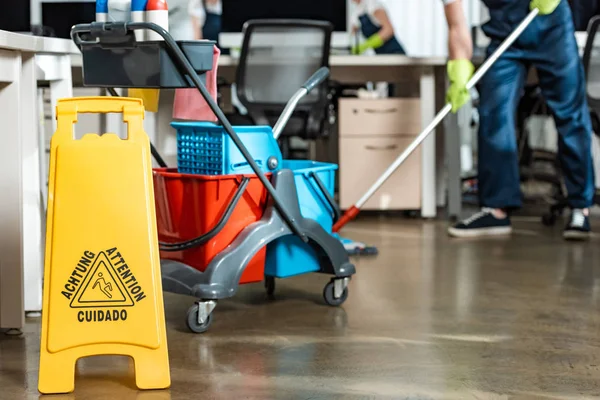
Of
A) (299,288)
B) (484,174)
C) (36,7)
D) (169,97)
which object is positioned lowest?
(299,288)

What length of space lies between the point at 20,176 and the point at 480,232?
7.45 feet

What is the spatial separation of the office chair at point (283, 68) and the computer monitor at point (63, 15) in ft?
5.60

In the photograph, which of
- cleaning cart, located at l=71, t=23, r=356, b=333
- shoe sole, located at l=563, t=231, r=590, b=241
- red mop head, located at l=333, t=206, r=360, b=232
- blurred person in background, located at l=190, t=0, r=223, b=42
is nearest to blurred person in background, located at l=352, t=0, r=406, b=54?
blurred person in background, located at l=190, t=0, r=223, b=42

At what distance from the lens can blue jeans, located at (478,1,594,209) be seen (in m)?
3.70

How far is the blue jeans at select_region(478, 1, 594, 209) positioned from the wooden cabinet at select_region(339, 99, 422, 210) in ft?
1.87

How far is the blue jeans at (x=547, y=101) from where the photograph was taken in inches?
146

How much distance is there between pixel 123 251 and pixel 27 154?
67cm

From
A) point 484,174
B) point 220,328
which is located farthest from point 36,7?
point 220,328

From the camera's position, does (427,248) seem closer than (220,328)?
No

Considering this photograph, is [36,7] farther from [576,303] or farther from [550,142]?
[576,303]

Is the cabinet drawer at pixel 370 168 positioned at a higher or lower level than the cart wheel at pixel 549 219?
higher

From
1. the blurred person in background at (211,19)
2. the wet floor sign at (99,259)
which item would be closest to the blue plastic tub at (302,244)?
the wet floor sign at (99,259)

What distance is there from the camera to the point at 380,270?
3.04 meters

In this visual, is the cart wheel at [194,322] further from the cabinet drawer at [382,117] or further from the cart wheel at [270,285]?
the cabinet drawer at [382,117]
